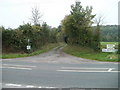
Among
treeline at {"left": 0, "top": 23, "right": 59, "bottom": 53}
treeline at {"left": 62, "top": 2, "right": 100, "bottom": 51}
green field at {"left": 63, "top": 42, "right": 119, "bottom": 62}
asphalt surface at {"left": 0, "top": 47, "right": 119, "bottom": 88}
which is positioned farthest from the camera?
treeline at {"left": 62, "top": 2, "right": 100, "bottom": 51}

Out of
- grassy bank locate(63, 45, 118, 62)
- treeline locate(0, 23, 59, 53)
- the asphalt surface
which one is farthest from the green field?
treeline locate(0, 23, 59, 53)

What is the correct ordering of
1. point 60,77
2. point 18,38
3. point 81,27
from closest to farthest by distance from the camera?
1. point 60,77
2. point 18,38
3. point 81,27

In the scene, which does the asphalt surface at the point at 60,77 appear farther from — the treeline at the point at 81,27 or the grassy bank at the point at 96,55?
the treeline at the point at 81,27

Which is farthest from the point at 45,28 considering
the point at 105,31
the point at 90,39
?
the point at 105,31

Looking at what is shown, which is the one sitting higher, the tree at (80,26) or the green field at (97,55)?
the tree at (80,26)

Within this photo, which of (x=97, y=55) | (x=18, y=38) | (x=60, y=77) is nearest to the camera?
(x=60, y=77)

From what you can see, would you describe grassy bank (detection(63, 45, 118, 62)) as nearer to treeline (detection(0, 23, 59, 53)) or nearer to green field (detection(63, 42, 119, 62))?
green field (detection(63, 42, 119, 62))

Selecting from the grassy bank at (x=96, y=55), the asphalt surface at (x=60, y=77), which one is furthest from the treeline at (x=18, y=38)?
the asphalt surface at (x=60, y=77)

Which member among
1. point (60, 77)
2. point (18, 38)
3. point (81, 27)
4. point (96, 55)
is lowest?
point (96, 55)

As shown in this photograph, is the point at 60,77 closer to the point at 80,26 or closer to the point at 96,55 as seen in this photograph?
the point at 96,55

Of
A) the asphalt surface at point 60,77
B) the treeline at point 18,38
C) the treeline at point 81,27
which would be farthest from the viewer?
the treeline at point 81,27

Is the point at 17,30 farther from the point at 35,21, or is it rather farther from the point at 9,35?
the point at 35,21

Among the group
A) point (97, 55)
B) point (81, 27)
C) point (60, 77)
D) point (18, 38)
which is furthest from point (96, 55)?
point (60, 77)

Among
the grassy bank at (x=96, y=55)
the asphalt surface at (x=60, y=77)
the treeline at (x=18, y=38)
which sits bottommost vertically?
the grassy bank at (x=96, y=55)
